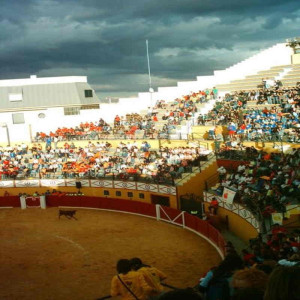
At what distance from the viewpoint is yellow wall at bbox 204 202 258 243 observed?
16.8m

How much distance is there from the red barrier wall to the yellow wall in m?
1.19

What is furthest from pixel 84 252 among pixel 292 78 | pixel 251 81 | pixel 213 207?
pixel 251 81

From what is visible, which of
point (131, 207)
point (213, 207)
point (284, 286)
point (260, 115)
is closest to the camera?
point (284, 286)

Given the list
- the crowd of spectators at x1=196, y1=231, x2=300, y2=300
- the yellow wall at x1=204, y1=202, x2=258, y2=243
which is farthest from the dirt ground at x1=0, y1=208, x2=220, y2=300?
the crowd of spectators at x1=196, y1=231, x2=300, y2=300

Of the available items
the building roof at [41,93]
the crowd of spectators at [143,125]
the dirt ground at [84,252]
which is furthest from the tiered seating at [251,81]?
the dirt ground at [84,252]

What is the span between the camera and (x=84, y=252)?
18438mm

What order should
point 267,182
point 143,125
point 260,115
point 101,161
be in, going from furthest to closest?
point 143,125 → point 101,161 → point 260,115 → point 267,182

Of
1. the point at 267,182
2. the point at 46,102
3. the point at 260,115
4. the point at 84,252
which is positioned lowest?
the point at 84,252

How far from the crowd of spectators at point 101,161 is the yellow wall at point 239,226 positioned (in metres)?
5.70

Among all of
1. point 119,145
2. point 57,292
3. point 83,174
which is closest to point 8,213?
point 83,174

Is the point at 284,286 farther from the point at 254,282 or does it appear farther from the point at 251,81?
the point at 251,81

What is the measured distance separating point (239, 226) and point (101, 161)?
15321 millimetres

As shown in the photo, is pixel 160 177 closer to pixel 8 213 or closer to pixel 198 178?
pixel 198 178

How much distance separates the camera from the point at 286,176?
60.7 feet
